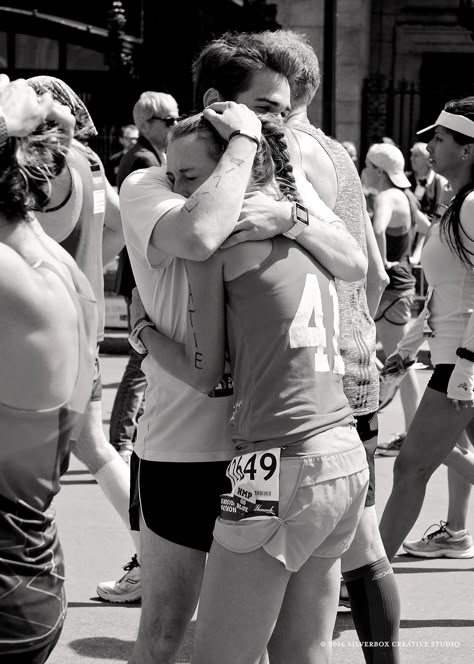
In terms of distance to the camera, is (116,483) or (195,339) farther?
(116,483)

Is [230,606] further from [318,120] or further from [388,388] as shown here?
[318,120]

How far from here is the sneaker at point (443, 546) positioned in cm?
541

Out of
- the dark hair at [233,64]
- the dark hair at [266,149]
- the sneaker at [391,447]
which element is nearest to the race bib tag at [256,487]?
the dark hair at [266,149]

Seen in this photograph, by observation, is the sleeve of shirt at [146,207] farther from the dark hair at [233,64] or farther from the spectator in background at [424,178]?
the spectator in background at [424,178]

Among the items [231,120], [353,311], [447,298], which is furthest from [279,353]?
[447,298]

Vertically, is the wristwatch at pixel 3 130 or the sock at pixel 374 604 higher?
the wristwatch at pixel 3 130

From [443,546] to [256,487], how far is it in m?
2.98

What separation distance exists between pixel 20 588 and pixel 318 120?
→ 61.2 ft

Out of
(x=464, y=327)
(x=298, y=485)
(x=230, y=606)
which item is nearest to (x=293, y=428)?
(x=298, y=485)

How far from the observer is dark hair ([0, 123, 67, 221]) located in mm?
2342

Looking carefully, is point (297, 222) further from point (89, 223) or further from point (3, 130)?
point (89, 223)

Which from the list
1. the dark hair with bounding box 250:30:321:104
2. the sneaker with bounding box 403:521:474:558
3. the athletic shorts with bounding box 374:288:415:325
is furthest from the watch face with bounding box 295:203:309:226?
the athletic shorts with bounding box 374:288:415:325

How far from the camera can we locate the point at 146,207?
2867mm

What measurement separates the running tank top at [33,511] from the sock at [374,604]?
1.24m
